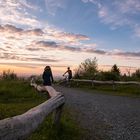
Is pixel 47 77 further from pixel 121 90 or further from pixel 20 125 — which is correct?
pixel 20 125

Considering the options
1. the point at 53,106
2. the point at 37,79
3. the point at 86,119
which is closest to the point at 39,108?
the point at 53,106

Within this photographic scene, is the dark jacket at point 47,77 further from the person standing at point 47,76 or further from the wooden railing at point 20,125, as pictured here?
the wooden railing at point 20,125

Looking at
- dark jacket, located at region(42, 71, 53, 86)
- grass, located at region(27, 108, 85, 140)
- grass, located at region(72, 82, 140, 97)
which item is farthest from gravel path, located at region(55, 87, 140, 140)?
grass, located at region(72, 82, 140, 97)

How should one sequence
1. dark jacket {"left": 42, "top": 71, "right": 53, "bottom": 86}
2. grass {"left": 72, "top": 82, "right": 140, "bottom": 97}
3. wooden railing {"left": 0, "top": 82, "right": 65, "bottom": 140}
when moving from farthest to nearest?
grass {"left": 72, "top": 82, "right": 140, "bottom": 97}, dark jacket {"left": 42, "top": 71, "right": 53, "bottom": 86}, wooden railing {"left": 0, "top": 82, "right": 65, "bottom": 140}

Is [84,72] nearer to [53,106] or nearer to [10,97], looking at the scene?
[10,97]

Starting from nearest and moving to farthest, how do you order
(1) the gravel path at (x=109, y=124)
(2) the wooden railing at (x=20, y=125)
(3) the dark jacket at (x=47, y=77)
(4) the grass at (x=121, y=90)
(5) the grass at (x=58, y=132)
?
(2) the wooden railing at (x=20, y=125) → (5) the grass at (x=58, y=132) → (1) the gravel path at (x=109, y=124) → (3) the dark jacket at (x=47, y=77) → (4) the grass at (x=121, y=90)

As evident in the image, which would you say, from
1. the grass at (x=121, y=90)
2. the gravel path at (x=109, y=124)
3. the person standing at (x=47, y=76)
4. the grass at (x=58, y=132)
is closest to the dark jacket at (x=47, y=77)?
the person standing at (x=47, y=76)

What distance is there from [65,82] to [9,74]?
766 centimetres

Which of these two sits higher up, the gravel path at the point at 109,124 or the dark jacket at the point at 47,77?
the dark jacket at the point at 47,77

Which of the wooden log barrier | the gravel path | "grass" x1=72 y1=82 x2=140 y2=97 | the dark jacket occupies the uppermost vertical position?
the dark jacket

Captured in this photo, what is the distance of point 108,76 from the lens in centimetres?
4034

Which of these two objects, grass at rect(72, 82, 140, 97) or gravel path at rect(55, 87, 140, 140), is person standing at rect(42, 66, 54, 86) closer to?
grass at rect(72, 82, 140, 97)

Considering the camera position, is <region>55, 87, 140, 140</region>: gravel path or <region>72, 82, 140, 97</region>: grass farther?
<region>72, 82, 140, 97</region>: grass

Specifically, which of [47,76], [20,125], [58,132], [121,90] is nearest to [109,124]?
[58,132]
